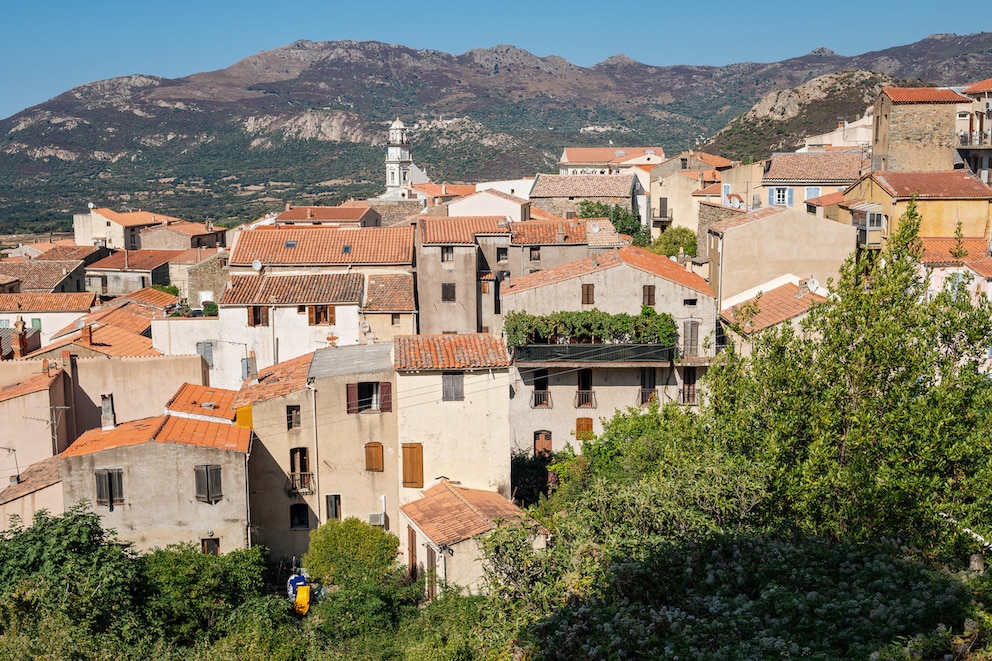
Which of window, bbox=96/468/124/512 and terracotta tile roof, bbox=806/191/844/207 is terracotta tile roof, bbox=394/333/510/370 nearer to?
window, bbox=96/468/124/512

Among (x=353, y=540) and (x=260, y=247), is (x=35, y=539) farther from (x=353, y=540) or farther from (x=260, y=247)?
(x=260, y=247)

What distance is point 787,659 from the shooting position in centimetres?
1061

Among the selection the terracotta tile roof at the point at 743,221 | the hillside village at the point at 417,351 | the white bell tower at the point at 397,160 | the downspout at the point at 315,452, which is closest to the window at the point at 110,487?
the hillside village at the point at 417,351

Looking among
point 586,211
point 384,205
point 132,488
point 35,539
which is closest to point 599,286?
point 132,488

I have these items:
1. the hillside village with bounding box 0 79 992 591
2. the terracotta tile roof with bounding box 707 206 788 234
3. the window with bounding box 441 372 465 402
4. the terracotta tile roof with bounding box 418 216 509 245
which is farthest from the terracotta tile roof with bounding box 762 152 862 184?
the window with bounding box 441 372 465 402

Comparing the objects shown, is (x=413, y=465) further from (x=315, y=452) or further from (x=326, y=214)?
(x=326, y=214)

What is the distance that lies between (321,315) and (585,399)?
39.3ft

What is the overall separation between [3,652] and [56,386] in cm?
1493

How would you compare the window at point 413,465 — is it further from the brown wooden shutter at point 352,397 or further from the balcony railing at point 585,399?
the balcony railing at point 585,399

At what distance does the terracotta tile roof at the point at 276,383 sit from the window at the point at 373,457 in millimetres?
2535

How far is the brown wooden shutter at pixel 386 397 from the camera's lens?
2786cm

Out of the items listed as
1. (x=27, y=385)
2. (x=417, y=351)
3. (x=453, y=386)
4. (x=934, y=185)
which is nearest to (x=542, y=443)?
(x=453, y=386)

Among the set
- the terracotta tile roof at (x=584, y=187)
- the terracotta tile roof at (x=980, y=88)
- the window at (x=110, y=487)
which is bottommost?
the window at (x=110, y=487)

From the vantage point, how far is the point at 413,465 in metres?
28.0
